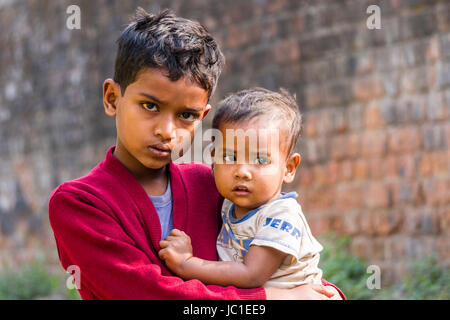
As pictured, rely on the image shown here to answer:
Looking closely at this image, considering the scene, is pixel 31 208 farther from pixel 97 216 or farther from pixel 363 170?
pixel 97 216

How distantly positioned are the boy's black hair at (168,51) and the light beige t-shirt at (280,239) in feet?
1.64

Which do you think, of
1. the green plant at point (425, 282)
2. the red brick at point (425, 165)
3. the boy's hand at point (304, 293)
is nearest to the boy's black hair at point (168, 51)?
the boy's hand at point (304, 293)

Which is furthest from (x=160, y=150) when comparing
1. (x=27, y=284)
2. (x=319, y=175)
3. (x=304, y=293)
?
(x=27, y=284)

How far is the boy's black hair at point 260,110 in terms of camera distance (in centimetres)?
232

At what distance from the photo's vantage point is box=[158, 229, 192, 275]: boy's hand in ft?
7.02

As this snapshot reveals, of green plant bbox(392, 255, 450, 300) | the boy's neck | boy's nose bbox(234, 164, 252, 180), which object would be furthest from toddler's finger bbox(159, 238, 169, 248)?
green plant bbox(392, 255, 450, 300)

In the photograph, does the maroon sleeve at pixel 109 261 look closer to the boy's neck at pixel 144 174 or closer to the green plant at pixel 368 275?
the boy's neck at pixel 144 174

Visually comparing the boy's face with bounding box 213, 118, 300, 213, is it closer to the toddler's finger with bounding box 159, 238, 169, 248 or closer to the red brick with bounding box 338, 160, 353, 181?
the toddler's finger with bounding box 159, 238, 169, 248

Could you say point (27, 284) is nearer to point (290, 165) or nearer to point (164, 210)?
point (164, 210)

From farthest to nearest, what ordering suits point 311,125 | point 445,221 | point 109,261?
point 311,125
point 445,221
point 109,261

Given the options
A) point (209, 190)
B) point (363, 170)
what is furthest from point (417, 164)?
point (209, 190)

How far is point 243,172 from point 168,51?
51cm

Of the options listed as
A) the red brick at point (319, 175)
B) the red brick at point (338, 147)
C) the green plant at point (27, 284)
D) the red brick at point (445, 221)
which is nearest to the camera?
the red brick at point (445, 221)

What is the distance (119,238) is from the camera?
81.9 inches
